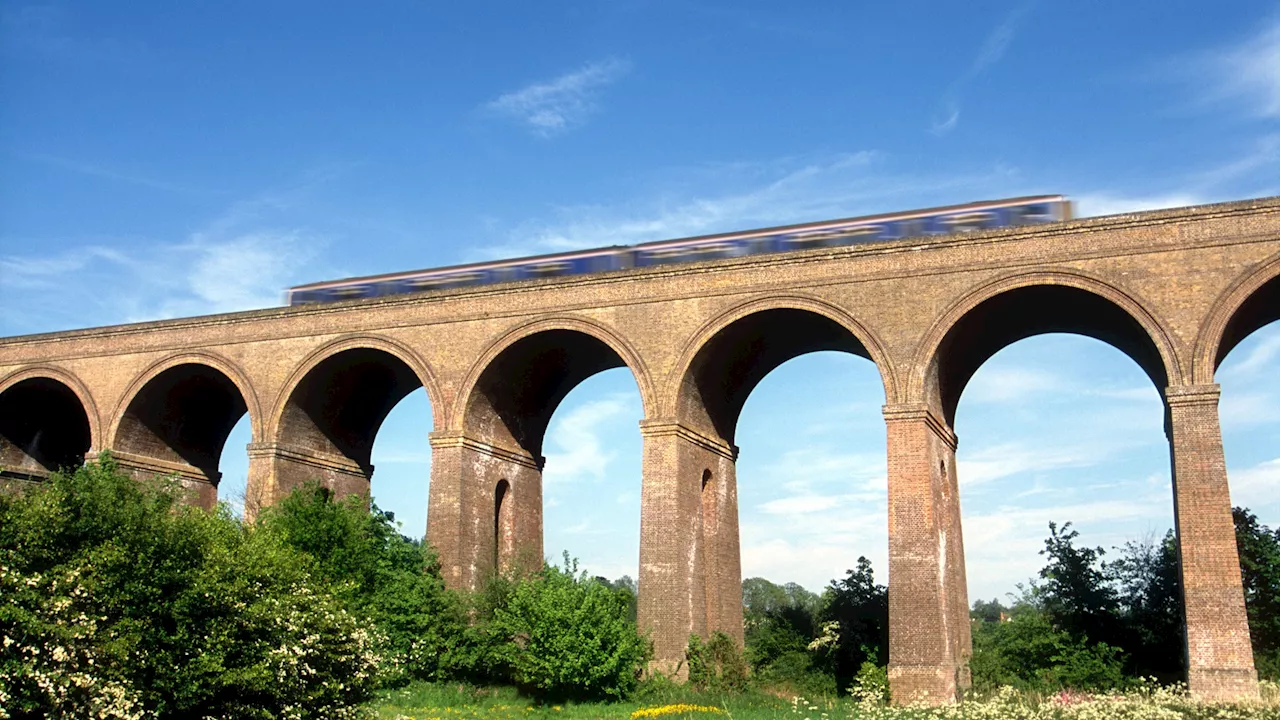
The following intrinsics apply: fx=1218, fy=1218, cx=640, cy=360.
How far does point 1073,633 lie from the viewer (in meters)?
25.7

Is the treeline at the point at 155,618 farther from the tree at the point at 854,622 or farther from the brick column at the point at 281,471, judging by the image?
the tree at the point at 854,622

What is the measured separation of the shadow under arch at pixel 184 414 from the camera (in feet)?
103

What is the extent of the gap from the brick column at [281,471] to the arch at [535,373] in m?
4.54

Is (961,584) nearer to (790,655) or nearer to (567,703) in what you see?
(790,655)

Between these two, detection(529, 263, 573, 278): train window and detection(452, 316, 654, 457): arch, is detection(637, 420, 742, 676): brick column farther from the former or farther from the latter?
detection(529, 263, 573, 278): train window

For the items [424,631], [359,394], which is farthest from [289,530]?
[359,394]

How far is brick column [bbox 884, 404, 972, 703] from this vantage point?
2309 centimetres

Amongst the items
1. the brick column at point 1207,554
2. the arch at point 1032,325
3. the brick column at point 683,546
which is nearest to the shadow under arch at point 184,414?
the brick column at point 683,546

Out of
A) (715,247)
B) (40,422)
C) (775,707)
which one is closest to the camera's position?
(775,707)

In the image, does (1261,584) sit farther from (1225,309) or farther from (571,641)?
(571,641)

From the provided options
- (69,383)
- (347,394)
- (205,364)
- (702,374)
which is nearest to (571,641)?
(702,374)

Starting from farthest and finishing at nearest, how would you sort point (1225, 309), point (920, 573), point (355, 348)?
point (355, 348)
point (920, 573)
point (1225, 309)

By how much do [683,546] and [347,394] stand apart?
1088 cm

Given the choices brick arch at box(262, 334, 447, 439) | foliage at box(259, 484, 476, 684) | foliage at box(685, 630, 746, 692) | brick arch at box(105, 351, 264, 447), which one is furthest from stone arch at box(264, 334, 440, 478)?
foliage at box(685, 630, 746, 692)
